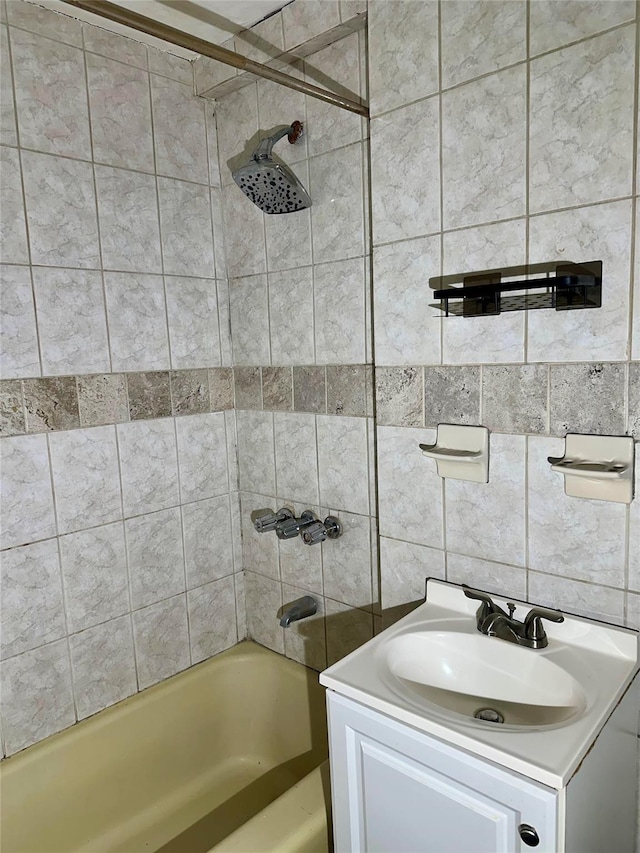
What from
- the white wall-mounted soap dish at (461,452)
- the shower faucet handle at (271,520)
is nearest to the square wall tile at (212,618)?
the shower faucet handle at (271,520)

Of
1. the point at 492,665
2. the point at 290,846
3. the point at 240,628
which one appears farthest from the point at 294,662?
the point at 492,665

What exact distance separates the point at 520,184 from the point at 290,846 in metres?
1.48

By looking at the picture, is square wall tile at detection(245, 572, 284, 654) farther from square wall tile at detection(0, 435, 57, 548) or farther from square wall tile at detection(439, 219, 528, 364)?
square wall tile at detection(439, 219, 528, 364)

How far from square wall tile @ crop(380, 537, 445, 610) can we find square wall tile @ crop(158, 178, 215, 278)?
1.09 m

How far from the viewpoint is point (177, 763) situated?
1928 mm

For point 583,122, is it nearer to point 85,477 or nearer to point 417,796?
point 417,796

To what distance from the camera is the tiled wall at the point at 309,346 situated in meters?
1.68

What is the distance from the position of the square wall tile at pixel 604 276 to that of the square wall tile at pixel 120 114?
121 cm

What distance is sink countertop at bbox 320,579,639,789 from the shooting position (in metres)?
0.94

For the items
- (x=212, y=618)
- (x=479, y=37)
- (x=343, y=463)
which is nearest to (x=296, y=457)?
(x=343, y=463)

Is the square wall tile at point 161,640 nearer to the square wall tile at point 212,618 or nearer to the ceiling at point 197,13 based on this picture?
the square wall tile at point 212,618

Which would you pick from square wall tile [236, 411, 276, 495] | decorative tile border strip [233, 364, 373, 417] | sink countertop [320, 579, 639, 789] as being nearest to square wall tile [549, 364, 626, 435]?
sink countertop [320, 579, 639, 789]

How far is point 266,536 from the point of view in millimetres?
2088

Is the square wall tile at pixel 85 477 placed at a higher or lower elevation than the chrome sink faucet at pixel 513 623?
higher
